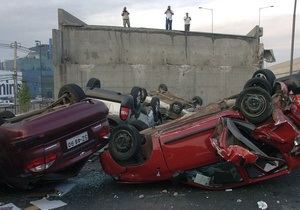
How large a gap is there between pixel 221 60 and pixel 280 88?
50.1 feet

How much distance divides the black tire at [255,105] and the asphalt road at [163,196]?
912 millimetres

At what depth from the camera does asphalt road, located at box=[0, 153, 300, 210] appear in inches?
147

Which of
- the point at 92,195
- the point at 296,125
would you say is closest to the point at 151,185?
the point at 92,195

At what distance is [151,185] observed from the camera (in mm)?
4492

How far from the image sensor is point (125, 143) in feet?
13.7

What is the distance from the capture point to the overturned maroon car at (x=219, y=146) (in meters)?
3.84

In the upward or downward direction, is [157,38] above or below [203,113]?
above

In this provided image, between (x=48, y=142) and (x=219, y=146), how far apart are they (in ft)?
6.37

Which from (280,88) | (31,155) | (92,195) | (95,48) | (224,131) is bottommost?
(92,195)

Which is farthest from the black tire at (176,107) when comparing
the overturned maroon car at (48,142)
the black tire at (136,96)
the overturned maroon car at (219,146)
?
the overturned maroon car at (48,142)

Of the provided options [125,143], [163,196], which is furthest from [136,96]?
[163,196]

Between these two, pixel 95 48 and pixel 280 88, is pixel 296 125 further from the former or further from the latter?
pixel 95 48

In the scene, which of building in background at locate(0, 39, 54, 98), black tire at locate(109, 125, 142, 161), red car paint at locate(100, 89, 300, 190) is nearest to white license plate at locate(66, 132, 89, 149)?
black tire at locate(109, 125, 142, 161)

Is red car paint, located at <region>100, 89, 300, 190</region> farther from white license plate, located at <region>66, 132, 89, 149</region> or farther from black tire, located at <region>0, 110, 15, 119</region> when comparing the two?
black tire, located at <region>0, 110, 15, 119</region>
